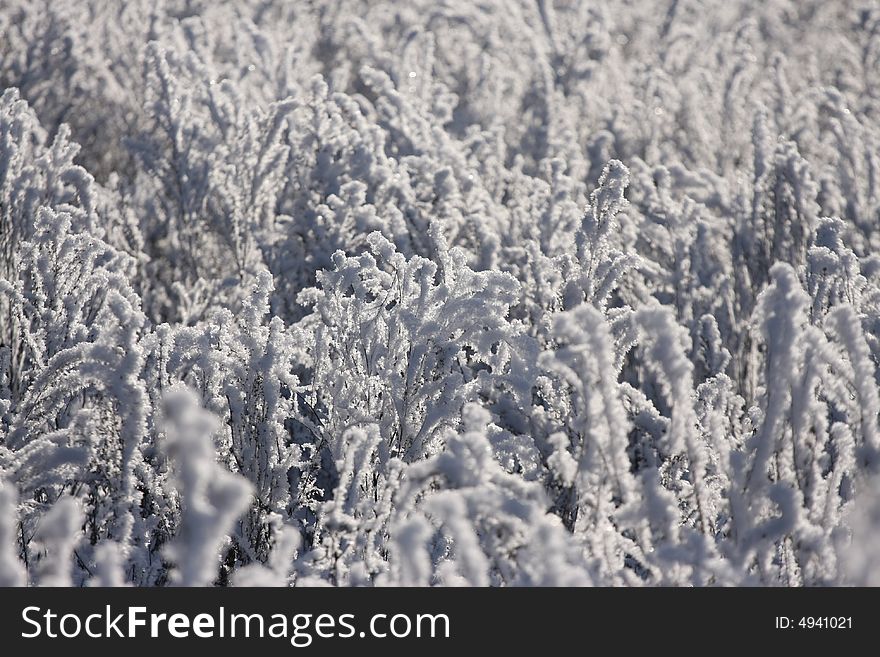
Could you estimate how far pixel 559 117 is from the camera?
16.5 ft

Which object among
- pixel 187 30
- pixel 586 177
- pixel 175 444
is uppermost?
pixel 187 30

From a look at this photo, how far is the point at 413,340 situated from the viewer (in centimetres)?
200

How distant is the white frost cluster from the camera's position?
4.40 feet

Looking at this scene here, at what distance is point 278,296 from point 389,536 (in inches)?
61.1

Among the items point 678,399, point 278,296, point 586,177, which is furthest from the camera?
point 586,177

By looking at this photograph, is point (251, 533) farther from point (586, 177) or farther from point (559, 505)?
point (586, 177)

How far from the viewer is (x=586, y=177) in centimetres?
463

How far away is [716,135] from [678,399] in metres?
4.41

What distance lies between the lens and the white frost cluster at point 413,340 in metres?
1.34

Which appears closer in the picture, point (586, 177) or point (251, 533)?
point (251, 533)

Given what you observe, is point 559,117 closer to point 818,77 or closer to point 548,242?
point 548,242

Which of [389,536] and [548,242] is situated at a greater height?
[548,242]

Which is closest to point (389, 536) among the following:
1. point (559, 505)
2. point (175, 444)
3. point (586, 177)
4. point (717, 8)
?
point (559, 505)
